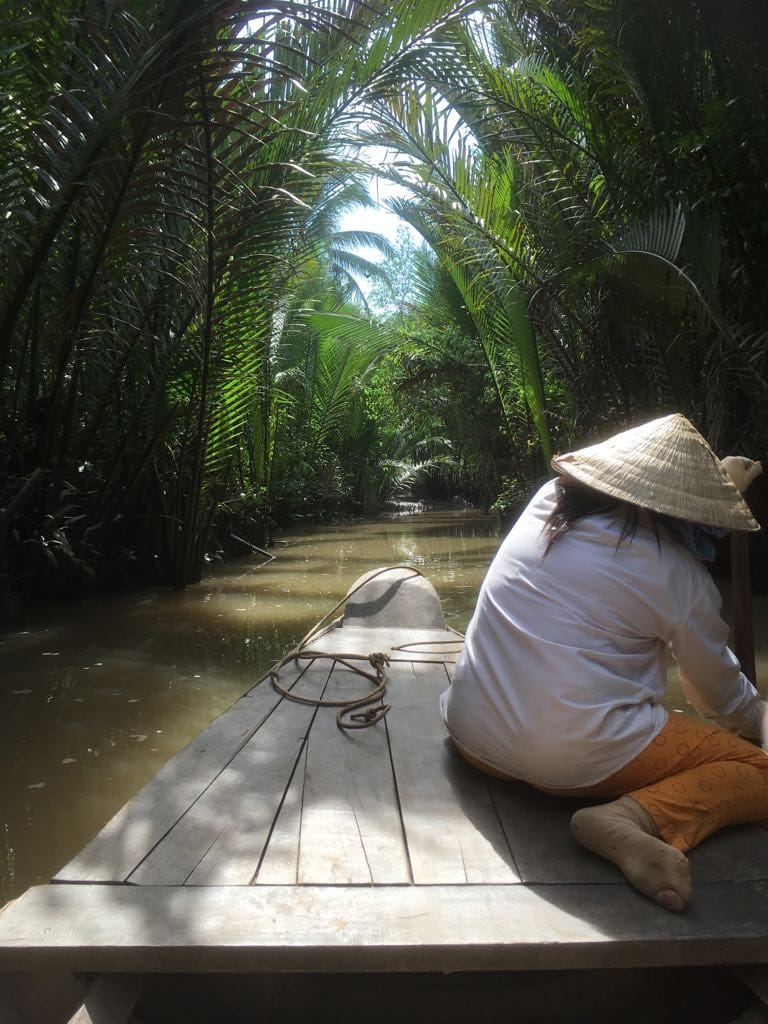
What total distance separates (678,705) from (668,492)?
238 cm

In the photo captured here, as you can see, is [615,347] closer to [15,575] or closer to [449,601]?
[449,601]

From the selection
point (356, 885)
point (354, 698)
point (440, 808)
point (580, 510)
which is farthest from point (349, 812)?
point (354, 698)

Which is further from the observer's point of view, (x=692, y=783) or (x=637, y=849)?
(x=692, y=783)

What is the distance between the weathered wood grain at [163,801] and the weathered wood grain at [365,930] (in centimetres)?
8

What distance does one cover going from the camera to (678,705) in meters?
3.84

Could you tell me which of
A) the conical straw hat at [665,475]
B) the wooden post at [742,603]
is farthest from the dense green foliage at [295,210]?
the wooden post at [742,603]

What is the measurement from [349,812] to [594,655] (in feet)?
2.06

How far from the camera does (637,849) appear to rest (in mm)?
1481

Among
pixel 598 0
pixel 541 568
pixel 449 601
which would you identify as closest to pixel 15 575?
pixel 449 601

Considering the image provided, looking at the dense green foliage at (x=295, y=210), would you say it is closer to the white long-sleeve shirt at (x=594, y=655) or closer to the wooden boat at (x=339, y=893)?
the white long-sleeve shirt at (x=594, y=655)

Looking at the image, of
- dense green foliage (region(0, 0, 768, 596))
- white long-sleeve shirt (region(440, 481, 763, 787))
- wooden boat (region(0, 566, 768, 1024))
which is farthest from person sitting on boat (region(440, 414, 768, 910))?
dense green foliage (region(0, 0, 768, 596))

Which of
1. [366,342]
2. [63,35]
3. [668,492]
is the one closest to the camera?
[668,492]

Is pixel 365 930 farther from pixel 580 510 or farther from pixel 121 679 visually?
pixel 121 679

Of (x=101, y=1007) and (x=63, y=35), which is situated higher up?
(x=63, y=35)
